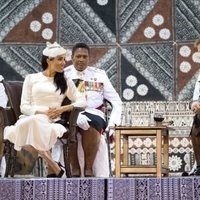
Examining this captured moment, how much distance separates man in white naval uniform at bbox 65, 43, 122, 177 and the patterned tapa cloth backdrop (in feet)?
4.95

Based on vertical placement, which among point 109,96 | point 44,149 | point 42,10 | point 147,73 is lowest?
point 44,149

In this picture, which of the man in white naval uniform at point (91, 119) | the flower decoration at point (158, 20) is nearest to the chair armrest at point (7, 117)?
the man in white naval uniform at point (91, 119)

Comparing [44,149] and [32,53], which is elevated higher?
[32,53]

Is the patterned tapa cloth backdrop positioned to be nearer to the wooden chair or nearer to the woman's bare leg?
the wooden chair

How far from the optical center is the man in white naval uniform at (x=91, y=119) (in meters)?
6.83

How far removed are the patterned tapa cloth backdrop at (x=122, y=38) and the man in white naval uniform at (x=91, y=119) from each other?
151cm

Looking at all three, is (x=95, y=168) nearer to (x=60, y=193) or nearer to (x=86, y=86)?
(x=86, y=86)

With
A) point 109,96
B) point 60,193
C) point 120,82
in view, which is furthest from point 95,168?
point 120,82

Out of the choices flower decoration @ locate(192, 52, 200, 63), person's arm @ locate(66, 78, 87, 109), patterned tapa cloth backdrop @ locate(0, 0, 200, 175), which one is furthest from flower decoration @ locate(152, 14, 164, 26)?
person's arm @ locate(66, 78, 87, 109)

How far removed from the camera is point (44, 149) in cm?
626

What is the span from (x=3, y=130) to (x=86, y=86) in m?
1.07

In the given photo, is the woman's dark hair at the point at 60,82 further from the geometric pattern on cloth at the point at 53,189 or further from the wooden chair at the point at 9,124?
the geometric pattern on cloth at the point at 53,189

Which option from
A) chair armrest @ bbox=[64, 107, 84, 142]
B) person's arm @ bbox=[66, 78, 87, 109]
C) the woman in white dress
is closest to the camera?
the woman in white dress

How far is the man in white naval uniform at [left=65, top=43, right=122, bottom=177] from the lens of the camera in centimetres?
683
